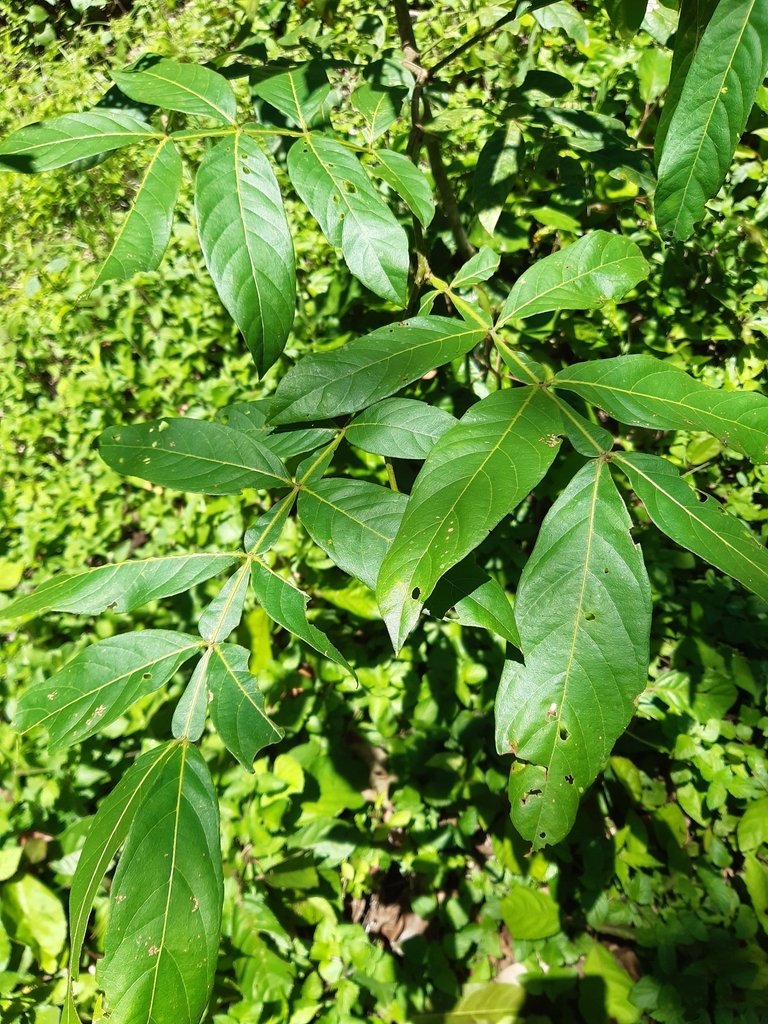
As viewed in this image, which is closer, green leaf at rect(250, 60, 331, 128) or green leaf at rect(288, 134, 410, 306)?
green leaf at rect(288, 134, 410, 306)

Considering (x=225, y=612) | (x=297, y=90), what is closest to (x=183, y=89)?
(x=297, y=90)

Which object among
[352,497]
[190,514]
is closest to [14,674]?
[190,514]

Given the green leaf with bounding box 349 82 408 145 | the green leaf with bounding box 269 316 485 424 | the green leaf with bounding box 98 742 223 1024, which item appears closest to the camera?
the green leaf with bounding box 98 742 223 1024

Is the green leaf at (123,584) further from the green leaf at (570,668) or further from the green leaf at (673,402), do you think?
the green leaf at (673,402)

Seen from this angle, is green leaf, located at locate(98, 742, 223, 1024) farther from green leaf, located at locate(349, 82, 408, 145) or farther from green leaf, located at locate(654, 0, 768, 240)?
green leaf, located at locate(349, 82, 408, 145)

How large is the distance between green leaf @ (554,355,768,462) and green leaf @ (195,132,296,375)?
43cm

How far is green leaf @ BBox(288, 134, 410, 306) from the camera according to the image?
1.02 meters

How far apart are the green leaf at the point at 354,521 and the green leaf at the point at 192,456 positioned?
0.11 metres

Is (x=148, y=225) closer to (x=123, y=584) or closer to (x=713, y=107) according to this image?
(x=123, y=584)

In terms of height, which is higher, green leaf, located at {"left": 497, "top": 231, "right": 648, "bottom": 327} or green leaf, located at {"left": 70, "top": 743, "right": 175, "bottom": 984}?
green leaf, located at {"left": 497, "top": 231, "right": 648, "bottom": 327}

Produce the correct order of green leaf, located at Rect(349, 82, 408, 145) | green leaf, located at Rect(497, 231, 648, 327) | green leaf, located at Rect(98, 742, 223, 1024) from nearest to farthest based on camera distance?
green leaf, located at Rect(98, 742, 223, 1024), green leaf, located at Rect(497, 231, 648, 327), green leaf, located at Rect(349, 82, 408, 145)

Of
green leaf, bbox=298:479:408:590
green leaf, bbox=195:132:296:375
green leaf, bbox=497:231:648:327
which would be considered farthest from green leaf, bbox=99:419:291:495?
green leaf, bbox=497:231:648:327

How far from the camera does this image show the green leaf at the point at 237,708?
87cm

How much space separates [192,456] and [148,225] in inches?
14.1
